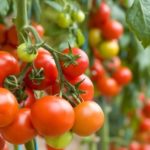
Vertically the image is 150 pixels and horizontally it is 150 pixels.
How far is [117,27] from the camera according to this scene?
1.44 m

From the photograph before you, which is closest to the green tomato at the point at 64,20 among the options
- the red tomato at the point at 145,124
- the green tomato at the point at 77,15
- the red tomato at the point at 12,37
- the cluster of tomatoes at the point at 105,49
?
the green tomato at the point at 77,15

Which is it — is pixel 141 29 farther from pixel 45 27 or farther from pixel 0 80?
pixel 45 27

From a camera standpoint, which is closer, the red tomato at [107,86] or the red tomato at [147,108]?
the red tomato at [107,86]

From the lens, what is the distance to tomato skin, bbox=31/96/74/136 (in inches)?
24.1

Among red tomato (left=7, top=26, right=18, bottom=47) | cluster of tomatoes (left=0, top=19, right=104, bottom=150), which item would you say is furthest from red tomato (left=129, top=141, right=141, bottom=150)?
cluster of tomatoes (left=0, top=19, right=104, bottom=150)

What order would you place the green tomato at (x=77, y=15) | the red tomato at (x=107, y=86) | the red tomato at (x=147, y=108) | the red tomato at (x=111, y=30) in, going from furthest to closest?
1. the red tomato at (x=147, y=108)
2. the red tomato at (x=107, y=86)
3. the red tomato at (x=111, y=30)
4. the green tomato at (x=77, y=15)

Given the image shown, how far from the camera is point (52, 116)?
0.61m

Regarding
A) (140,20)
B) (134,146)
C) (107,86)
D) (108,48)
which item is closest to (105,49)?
(108,48)

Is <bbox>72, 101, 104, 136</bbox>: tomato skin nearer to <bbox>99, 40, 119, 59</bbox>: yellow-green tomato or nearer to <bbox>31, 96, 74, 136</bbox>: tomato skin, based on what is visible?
<bbox>31, 96, 74, 136</bbox>: tomato skin

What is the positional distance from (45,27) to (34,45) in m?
0.55

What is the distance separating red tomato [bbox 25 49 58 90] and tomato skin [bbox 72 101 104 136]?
0.20 ft

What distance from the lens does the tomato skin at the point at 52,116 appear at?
61 centimetres

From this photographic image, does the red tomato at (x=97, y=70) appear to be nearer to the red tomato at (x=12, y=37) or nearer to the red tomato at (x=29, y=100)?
the red tomato at (x=12, y=37)

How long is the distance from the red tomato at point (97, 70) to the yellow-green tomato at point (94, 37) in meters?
0.07
